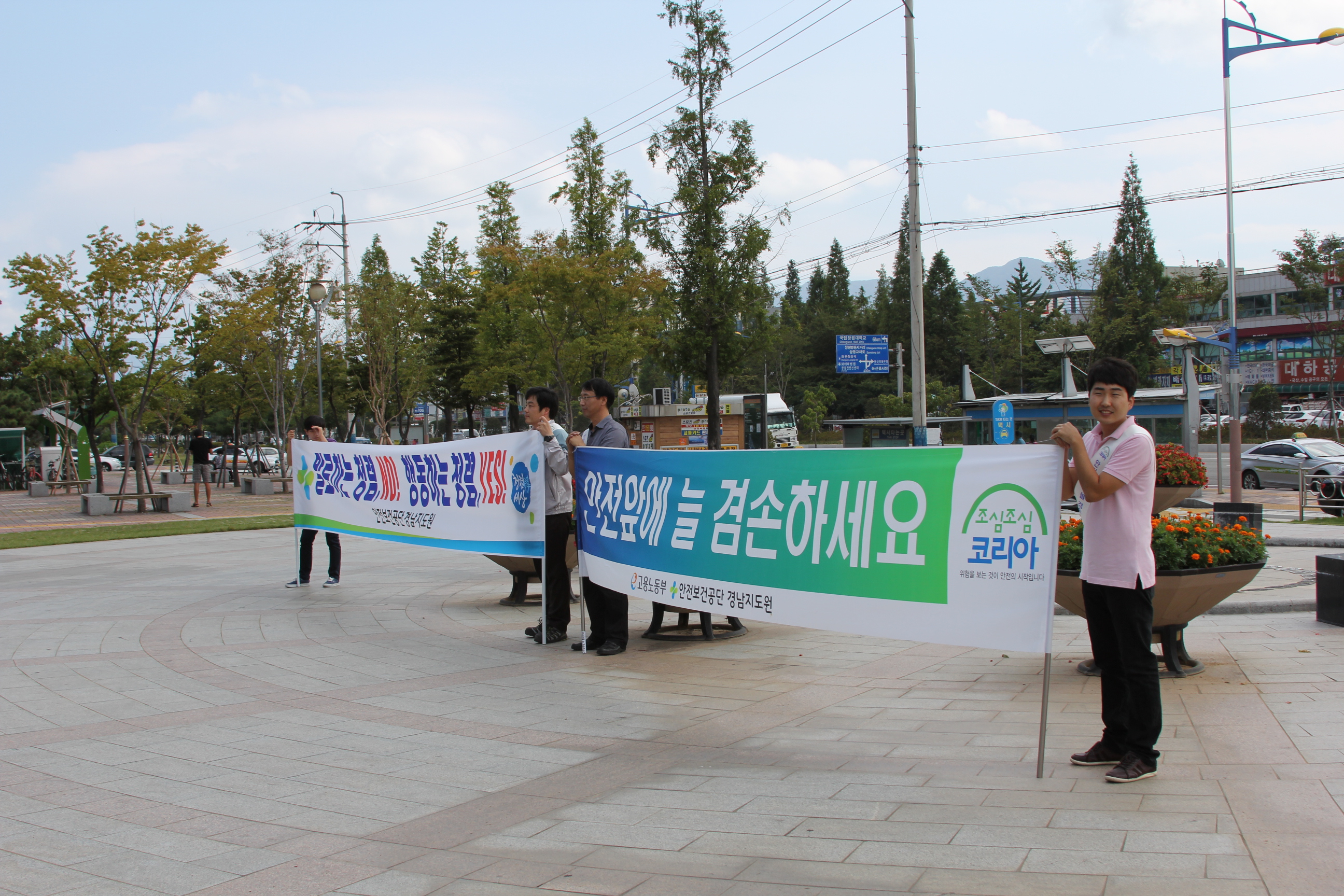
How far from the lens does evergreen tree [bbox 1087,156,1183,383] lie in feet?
198

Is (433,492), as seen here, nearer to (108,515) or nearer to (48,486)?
(108,515)

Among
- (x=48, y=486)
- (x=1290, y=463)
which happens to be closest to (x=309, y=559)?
(x=1290, y=463)

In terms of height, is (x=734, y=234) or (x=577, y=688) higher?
(x=734, y=234)

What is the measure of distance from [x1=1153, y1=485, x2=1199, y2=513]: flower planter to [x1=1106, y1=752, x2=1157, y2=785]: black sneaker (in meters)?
7.23

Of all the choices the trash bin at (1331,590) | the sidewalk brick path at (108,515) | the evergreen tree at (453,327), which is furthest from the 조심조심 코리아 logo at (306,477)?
the evergreen tree at (453,327)

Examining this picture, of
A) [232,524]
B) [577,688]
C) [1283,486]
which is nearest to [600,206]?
[232,524]

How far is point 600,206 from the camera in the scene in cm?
3322

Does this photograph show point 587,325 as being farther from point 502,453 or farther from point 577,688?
point 577,688

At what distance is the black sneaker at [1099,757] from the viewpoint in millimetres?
4238

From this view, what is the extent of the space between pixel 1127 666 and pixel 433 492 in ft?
20.8

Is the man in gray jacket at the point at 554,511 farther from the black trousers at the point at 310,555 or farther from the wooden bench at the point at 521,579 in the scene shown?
the black trousers at the point at 310,555

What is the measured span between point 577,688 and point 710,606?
1.12m

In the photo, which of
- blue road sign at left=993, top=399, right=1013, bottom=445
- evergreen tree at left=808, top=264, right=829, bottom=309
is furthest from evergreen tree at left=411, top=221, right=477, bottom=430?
evergreen tree at left=808, top=264, right=829, bottom=309

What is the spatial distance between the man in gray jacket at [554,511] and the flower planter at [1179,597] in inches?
145
